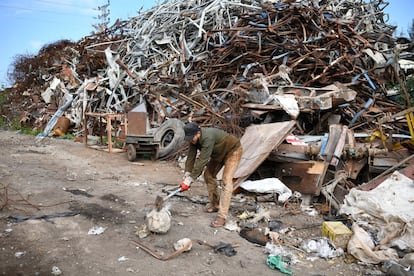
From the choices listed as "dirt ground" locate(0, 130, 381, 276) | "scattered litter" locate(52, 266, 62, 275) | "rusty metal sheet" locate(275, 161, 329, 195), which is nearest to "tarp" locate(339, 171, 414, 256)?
"dirt ground" locate(0, 130, 381, 276)

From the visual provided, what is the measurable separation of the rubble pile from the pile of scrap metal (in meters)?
0.03

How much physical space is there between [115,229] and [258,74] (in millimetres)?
5503

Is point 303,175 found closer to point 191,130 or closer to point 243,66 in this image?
point 191,130

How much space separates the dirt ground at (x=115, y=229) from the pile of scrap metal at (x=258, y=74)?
5.61ft

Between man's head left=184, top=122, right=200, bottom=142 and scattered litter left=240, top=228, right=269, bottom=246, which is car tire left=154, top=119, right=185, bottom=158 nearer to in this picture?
man's head left=184, top=122, right=200, bottom=142

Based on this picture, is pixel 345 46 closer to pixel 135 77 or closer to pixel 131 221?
pixel 135 77

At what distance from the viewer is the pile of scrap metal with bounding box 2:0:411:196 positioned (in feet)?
22.9

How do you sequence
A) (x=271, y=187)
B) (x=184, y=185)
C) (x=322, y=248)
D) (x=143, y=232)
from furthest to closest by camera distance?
(x=271, y=187) → (x=184, y=185) → (x=143, y=232) → (x=322, y=248)

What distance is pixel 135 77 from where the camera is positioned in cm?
1082

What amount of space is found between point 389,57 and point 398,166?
5.73 m

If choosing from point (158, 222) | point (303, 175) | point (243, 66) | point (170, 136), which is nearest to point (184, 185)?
point (158, 222)

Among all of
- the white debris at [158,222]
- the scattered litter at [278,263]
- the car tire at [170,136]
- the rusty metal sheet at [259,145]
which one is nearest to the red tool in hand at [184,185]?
the white debris at [158,222]

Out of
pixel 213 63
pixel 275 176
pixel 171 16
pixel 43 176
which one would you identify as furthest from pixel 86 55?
pixel 275 176

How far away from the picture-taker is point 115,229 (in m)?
4.02
